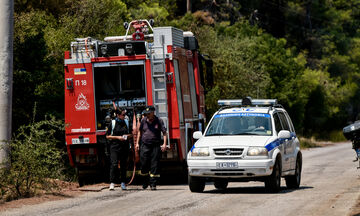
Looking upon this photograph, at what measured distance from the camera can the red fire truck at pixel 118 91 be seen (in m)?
18.0

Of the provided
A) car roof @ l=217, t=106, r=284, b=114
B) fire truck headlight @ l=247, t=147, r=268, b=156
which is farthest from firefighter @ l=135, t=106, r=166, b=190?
fire truck headlight @ l=247, t=147, r=268, b=156

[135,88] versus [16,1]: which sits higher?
[16,1]

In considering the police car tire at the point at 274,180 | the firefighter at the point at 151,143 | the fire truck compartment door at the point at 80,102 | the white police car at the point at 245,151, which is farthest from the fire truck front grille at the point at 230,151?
the fire truck compartment door at the point at 80,102

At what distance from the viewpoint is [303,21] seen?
79438 mm

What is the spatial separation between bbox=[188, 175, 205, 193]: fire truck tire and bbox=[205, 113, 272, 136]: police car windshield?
1.15m

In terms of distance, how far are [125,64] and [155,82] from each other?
867 mm

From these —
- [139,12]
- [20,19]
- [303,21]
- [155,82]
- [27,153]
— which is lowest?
[27,153]

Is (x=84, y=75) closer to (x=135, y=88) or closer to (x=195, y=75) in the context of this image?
(x=135, y=88)

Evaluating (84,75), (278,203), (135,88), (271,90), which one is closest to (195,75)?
(135,88)

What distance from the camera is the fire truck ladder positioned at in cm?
1794

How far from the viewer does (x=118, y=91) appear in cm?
1895

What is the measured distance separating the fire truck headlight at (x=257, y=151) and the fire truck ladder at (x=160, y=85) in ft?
11.0

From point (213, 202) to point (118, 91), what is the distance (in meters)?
6.07

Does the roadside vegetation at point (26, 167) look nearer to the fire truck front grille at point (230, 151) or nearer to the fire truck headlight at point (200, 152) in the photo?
the fire truck headlight at point (200, 152)
